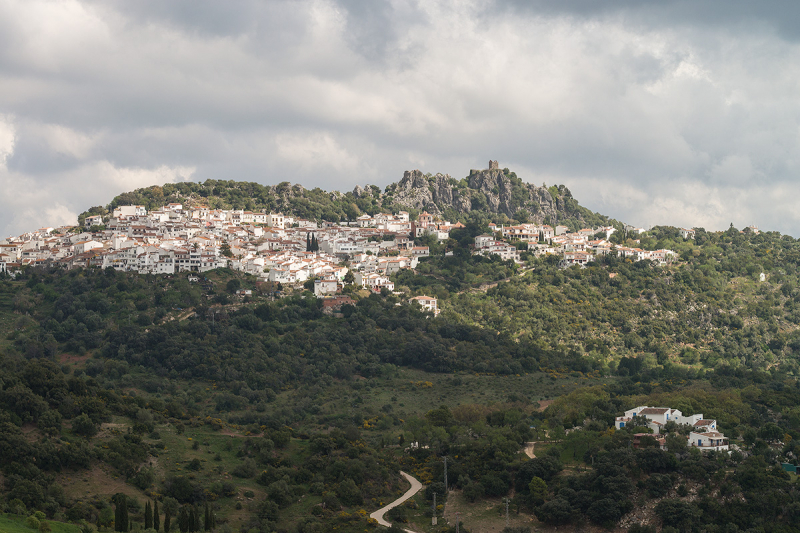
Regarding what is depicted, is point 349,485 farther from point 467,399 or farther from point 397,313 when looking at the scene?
point 397,313

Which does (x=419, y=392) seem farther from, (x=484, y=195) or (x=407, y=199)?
(x=484, y=195)

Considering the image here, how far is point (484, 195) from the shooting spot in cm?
13688

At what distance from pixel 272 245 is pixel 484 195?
52.4 metres

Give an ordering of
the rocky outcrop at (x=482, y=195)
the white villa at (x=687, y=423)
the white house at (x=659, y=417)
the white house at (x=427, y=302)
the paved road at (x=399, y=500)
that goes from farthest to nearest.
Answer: the rocky outcrop at (x=482, y=195), the white house at (x=427, y=302), the white house at (x=659, y=417), the white villa at (x=687, y=423), the paved road at (x=399, y=500)

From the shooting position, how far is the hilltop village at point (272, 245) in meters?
80.0

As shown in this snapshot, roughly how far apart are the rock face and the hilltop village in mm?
16079

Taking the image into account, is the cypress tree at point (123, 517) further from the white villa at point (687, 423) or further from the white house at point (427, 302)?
the white house at point (427, 302)

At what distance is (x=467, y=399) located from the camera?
6125cm

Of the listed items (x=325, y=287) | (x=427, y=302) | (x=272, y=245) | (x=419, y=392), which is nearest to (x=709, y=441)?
(x=419, y=392)

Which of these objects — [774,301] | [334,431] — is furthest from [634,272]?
[334,431]

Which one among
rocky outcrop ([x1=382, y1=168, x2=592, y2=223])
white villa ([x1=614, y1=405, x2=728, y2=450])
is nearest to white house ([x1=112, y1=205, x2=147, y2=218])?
rocky outcrop ([x1=382, y1=168, x2=592, y2=223])

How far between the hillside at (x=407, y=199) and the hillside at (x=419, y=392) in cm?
811

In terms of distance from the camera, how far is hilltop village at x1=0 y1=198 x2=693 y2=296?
262ft

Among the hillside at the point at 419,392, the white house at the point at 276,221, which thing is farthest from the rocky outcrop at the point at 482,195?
the hillside at the point at 419,392
